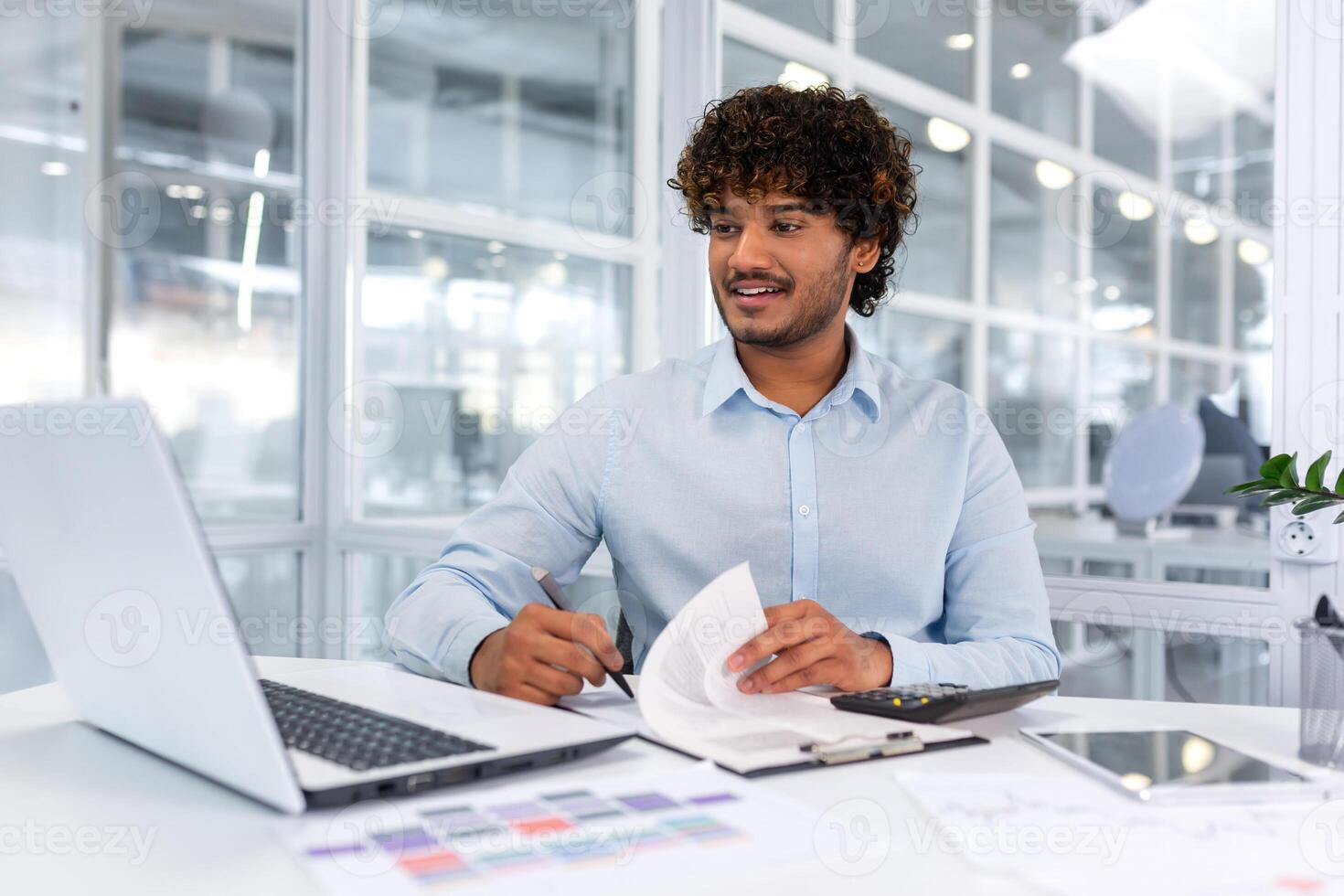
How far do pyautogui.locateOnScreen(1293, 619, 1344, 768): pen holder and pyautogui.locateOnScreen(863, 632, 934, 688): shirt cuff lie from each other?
13.9 inches

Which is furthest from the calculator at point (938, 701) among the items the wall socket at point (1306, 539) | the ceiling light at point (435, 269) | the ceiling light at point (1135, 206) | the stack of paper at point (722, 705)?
the ceiling light at point (435, 269)

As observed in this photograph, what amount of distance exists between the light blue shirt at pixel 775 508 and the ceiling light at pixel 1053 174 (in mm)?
1209

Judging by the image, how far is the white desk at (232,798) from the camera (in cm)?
65

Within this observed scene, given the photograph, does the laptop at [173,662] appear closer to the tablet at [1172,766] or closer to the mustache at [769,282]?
the tablet at [1172,766]

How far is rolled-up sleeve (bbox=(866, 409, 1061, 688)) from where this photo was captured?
1.21 m

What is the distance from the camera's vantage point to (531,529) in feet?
4.97

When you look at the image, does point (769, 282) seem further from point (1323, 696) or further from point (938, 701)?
point (1323, 696)

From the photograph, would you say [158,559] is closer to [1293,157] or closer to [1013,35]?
[1293,157]

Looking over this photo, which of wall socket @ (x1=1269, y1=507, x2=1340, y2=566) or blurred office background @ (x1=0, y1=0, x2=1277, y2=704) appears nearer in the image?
wall socket @ (x1=1269, y1=507, x2=1340, y2=566)

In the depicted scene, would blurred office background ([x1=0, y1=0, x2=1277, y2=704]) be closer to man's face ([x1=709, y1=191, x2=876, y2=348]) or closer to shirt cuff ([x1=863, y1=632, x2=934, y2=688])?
man's face ([x1=709, y1=191, x2=876, y2=348])

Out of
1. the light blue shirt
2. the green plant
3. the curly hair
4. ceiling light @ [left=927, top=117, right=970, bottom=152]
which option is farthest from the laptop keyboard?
ceiling light @ [left=927, top=117, right=970, bottom=152]

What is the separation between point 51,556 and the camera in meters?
0.88

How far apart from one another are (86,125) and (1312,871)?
2948 mm

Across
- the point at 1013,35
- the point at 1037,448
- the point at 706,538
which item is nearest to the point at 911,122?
the point at 1013,35
